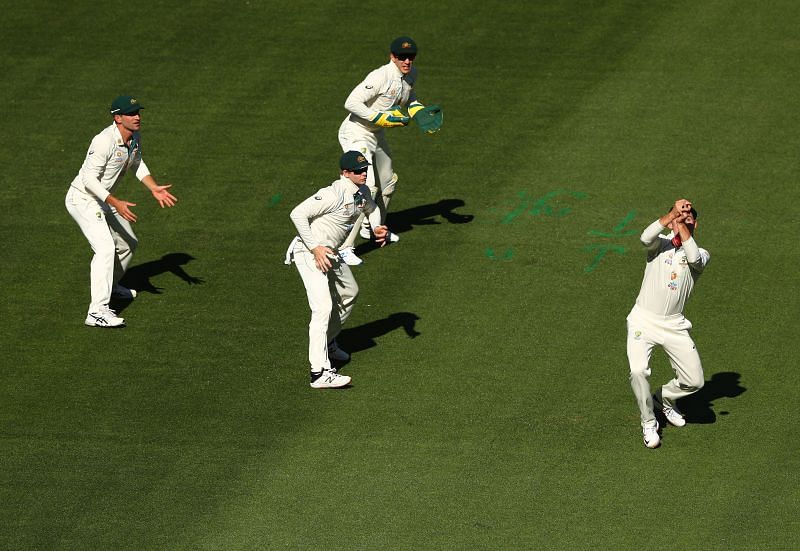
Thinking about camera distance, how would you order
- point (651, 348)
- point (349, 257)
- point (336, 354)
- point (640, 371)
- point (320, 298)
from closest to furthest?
point (640, 371) → point (651, 348) → point (320, 298) → point (336, 354) → point (349, 257)

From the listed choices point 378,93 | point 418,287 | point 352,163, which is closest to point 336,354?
point 418,287

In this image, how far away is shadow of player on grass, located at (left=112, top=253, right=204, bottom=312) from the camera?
53.2 feet

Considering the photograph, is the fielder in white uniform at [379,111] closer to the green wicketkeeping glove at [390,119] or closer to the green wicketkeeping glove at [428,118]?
the green wicketkeeping glove at [390,119]

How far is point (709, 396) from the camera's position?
13.8 m

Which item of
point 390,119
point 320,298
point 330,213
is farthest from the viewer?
point 390,119

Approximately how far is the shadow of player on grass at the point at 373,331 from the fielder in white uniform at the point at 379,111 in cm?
138

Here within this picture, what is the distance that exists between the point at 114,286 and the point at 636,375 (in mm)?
6597

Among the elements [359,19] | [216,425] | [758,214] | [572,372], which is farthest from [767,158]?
[216,425]

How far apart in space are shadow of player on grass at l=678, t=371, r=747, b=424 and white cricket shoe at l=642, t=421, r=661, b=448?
612mm

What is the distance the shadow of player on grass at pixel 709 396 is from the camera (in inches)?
531

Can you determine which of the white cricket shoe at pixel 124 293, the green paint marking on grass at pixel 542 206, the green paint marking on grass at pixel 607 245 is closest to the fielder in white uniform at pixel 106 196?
the white cricket shoe at pixel 124 293

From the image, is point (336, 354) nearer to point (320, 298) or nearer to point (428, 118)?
point (320, 298)

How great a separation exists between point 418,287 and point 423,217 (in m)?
1.91

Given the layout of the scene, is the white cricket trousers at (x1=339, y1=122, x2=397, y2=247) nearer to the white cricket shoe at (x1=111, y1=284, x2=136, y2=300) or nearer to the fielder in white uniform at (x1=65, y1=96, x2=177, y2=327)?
the fielder in white uniform at (x1=65, y1=96, x2=177, y2=327)
